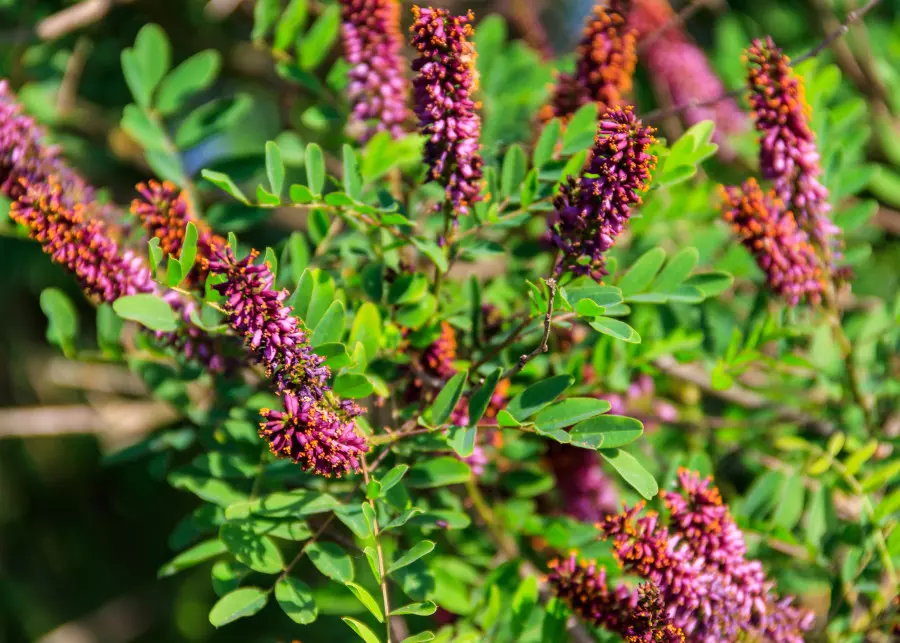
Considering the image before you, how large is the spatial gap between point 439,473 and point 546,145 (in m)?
0.64

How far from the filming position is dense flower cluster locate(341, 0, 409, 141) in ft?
5.25

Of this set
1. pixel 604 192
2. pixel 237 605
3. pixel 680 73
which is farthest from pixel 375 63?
pixel 680 73

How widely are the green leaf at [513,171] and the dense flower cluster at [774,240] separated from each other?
37 centimetres

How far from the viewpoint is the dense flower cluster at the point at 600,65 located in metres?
1.67

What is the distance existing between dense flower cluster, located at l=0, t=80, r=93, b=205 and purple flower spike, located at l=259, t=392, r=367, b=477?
608mm

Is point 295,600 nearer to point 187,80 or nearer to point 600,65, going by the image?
point 600,65

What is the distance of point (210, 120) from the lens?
203 cm

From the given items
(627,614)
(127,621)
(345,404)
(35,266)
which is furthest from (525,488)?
(127,621)

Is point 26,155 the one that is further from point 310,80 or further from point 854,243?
point 854,243

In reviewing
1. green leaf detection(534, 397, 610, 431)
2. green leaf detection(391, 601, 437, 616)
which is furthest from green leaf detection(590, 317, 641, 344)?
green leaf detection(391, 601, 437, 616)

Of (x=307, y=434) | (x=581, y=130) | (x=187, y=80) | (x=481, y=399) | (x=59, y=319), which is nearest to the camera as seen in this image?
(x=307, y=434)

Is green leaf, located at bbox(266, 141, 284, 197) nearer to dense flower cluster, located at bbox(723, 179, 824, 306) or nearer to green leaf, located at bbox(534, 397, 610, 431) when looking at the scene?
green leaf, located at bbox(534, 397, 610, 431)

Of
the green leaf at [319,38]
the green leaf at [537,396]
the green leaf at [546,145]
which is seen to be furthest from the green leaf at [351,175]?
the green leaf at [319,38]

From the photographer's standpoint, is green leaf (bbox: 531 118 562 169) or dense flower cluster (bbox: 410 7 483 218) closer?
dense flower cluster (bbox: 410 7 483 218)
